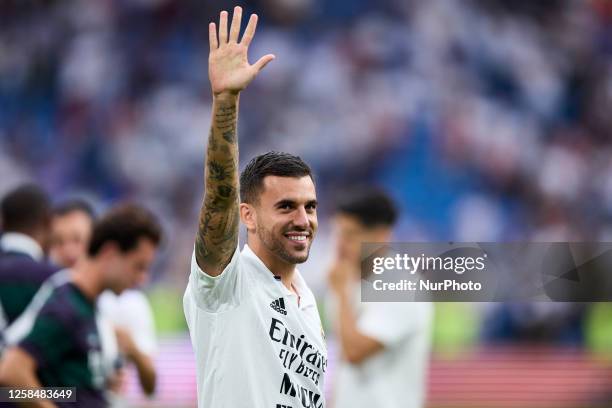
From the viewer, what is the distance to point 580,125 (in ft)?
48.8

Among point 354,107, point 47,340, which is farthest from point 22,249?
point 354,107

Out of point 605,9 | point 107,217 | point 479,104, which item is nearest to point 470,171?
point 479,104

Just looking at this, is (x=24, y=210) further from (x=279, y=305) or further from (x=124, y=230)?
(x=279, y=305)

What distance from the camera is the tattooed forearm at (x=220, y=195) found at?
132 inches

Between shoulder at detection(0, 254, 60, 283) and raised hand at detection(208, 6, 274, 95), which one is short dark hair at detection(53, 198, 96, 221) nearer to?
shoulder at detection(0, 254, 60, 283)

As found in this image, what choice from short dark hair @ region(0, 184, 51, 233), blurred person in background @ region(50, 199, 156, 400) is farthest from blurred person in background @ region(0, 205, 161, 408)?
blurred person in background @ region(50, 199, 156, 400)

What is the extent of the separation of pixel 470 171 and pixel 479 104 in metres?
1.14

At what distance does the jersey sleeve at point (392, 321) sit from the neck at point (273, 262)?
2.14 m

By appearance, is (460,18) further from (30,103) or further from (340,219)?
(340,219)

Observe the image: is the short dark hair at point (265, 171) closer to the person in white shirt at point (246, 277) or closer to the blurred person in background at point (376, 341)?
the person in white shirt at point (246, 277)

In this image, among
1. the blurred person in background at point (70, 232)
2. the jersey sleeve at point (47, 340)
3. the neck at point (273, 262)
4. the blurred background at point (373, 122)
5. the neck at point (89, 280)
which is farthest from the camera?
the blurred background at point (373, 122)

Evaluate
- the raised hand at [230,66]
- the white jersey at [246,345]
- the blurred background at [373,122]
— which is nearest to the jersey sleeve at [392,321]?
the white jersey at [246,345]

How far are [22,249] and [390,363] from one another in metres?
2.34

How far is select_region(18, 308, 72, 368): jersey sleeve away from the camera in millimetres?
4734
